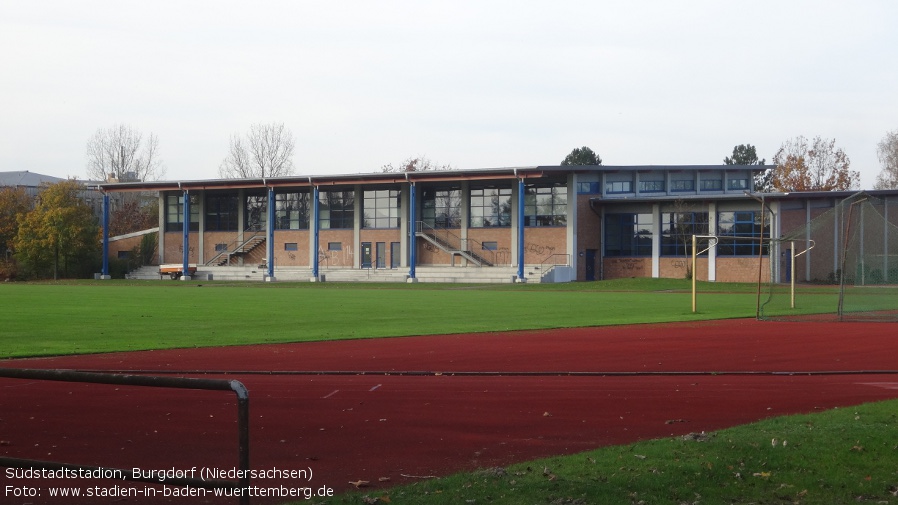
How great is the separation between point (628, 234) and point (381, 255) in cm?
2133

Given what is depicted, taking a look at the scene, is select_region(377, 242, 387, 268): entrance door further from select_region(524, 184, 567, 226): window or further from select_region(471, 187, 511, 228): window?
select_region(524, 184, 567, 226): window

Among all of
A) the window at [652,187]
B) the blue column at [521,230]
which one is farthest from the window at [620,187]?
the blue column at [521,230]

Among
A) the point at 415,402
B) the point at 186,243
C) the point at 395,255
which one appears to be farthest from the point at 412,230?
the point at 415,402

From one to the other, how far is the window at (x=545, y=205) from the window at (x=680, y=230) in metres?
7.55

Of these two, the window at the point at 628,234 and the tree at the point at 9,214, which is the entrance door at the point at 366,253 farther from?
the tree at the point at 9,214

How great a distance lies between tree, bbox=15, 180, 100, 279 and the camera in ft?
256

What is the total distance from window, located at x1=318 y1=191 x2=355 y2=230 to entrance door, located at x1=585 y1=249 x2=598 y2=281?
21128mm

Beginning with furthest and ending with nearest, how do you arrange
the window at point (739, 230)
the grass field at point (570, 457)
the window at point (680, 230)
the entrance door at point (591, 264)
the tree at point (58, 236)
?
the tree at point (58, 236), the entrance door at point (591, 264), the window at point (680, 230), the window at point (739, 230), the grass field at point (570, 457)

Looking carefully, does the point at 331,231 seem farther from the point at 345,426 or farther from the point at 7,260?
the point at 345,426

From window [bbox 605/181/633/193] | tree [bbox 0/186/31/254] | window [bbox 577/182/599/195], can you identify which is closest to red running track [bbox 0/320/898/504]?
window [bbox 577/182/599/195]

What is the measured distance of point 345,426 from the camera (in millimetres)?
11016

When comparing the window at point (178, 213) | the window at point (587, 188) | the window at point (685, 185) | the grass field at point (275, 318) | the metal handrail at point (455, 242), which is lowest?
the grass field at point (275, 318)

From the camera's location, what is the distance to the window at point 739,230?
2534 inches

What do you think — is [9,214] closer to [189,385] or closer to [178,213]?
[178,213]
